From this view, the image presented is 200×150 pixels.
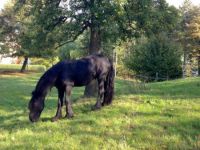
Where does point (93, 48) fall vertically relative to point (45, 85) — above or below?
above

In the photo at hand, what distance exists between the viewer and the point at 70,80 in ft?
31.0

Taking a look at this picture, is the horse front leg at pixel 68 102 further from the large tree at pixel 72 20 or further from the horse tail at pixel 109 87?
the large tree at pixel 72 20

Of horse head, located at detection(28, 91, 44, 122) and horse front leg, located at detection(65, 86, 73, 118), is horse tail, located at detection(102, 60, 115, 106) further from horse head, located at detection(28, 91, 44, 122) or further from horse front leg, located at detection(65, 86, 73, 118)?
horse head, located at detection(28, 91, 44, 122)

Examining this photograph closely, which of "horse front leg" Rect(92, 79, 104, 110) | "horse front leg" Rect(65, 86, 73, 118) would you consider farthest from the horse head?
"horse front leg" Rect(92, 79, 104, 110)

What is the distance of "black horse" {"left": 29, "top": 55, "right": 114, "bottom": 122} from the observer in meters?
9.30

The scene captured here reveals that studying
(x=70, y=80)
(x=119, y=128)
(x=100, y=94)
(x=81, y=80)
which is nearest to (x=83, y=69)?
(x=81, y=80)

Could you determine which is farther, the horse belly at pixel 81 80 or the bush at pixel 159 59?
the bush at pixel 159 59

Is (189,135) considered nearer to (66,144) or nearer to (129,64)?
(66,144)

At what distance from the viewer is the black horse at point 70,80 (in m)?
9.30

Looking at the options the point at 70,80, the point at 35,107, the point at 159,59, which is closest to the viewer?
the point at 35,107

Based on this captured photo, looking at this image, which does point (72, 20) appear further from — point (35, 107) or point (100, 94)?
point (35, 107)

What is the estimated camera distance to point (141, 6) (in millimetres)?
14422

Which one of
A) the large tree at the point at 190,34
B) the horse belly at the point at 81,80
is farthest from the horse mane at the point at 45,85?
the large tree at the point at 190,34

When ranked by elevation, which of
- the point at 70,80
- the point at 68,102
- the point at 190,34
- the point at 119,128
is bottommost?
the point at 119,128
